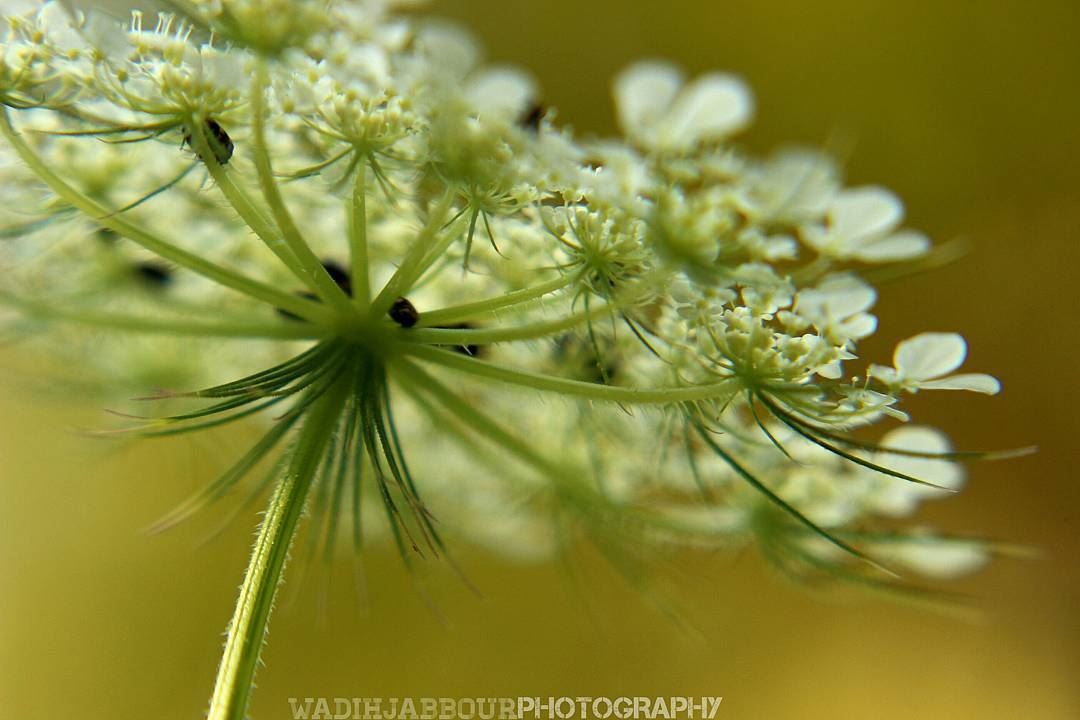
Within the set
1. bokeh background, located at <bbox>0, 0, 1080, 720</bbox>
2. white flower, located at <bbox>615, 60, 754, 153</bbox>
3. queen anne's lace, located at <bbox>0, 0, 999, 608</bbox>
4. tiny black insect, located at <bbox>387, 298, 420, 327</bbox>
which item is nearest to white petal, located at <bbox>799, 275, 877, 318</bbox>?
queen anne's lace, located at <bbox>0, 0, 999, 608</bbox>

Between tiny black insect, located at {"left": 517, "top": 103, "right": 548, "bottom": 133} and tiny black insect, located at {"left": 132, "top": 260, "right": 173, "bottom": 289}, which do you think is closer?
tiny black insect, located at {"left": 517, "top": 103, "right": 548, "bottom": 133}

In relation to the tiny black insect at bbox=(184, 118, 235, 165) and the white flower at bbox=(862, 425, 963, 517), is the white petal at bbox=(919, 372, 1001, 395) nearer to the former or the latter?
the white flower at bbox=(862, 425, 963, 517)

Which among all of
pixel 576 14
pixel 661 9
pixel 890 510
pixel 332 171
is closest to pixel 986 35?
pixel 661 9

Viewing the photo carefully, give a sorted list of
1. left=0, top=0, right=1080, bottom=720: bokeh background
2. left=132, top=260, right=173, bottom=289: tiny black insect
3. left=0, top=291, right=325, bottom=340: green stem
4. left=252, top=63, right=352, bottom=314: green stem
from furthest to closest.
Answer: left=0, top=0, right=1080, bottom=720: bokeh background
left=132, top=260, right=173, bottom=289: tiny black insect
left=0, top=291, right=325, bottom=340: green stem
left=252, top=63, right=352, bottom=314: green stem

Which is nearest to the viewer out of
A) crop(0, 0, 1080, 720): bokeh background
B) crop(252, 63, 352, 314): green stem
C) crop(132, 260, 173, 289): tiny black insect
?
crop(252, 63, 352, 314): green stem

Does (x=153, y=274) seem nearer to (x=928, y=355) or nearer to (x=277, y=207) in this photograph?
(x=277, y=207)

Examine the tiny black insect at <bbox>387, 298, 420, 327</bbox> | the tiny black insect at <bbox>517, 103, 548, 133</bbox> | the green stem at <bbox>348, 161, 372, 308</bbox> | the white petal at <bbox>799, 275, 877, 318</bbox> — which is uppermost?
the tiny black insect at <bbox>517, 103, 548, 133</bbox>

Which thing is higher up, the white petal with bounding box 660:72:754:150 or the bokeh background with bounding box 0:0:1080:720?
the bokeh background with bounding box 0:0:1080:720

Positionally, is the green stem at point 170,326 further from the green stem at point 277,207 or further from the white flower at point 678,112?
the white flower at point 678,112
